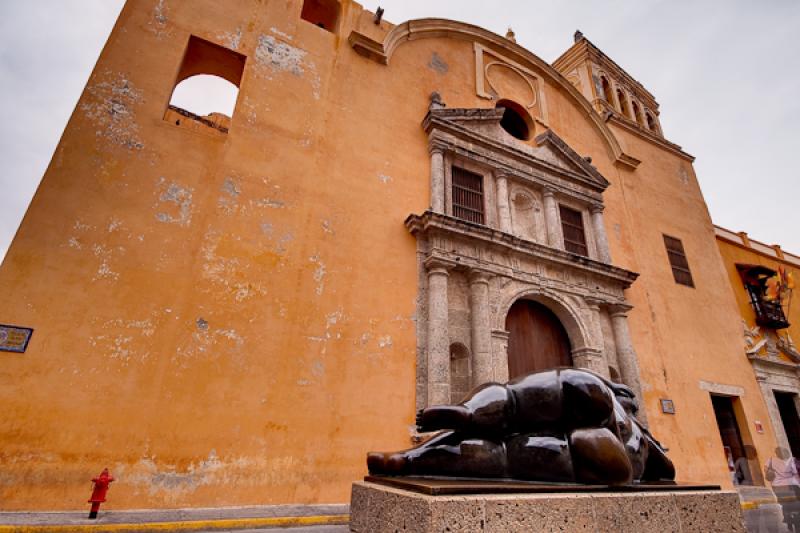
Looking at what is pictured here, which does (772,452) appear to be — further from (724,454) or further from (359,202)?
(359,202)

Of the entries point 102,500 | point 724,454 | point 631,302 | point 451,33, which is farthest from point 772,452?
point 102,500

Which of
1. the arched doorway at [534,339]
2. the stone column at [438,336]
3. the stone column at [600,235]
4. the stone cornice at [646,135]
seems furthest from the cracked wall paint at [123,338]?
the stone cornice at [646,135]

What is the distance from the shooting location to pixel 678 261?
9.52 metres

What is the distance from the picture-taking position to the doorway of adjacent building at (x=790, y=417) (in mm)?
9391

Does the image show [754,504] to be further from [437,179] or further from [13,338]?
[13,338]

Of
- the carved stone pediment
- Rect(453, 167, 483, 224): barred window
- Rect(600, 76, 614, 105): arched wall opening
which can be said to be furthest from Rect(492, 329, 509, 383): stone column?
Rect(600, 76, 614, 105): arched wall opening

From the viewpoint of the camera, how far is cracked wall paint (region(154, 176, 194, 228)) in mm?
4750

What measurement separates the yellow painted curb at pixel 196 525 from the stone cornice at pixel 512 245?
3831mm

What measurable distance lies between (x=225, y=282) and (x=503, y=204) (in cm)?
478

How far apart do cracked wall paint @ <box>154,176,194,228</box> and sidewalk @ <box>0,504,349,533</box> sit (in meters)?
2.89

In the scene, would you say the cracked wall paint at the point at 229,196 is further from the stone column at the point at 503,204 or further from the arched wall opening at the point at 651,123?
the arched wall opening at the point at 651,123

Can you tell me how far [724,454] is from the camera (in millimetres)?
7871

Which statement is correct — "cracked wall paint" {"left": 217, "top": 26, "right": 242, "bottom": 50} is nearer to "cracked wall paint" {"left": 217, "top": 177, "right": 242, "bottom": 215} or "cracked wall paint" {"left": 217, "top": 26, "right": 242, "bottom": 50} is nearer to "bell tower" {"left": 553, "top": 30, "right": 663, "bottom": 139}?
"cracked wall paint" {"left": 217, "top": 177, "right": 242, "bottom": 215}

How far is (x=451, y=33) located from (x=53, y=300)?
8196mm
